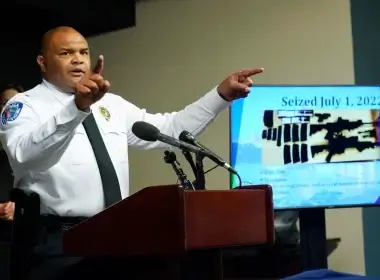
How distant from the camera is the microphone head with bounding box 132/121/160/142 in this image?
1468 millimetres

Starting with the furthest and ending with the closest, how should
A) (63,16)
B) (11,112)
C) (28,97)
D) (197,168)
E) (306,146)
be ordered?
(63,16), (306,146), (28,97), (11,112), (197,168)

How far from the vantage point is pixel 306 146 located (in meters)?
2.33

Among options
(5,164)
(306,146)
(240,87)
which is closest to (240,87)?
(240,87)

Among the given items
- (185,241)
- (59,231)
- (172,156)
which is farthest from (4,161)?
(185,241)

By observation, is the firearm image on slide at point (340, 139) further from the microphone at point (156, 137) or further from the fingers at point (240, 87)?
the microphone at point (156, 137)

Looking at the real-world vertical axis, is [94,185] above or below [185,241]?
above

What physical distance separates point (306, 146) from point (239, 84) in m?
0.55

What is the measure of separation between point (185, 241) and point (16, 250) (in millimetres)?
609

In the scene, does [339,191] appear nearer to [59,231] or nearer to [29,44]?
[59,231]

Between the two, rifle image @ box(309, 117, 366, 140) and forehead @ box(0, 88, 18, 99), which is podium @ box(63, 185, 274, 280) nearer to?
rifle image @ box(309, 117, 366, 140)

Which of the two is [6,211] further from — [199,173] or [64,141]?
[199,173]

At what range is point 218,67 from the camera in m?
3.40

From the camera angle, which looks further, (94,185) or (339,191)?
(339,191)

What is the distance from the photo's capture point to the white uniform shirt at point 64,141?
5.23 feet
